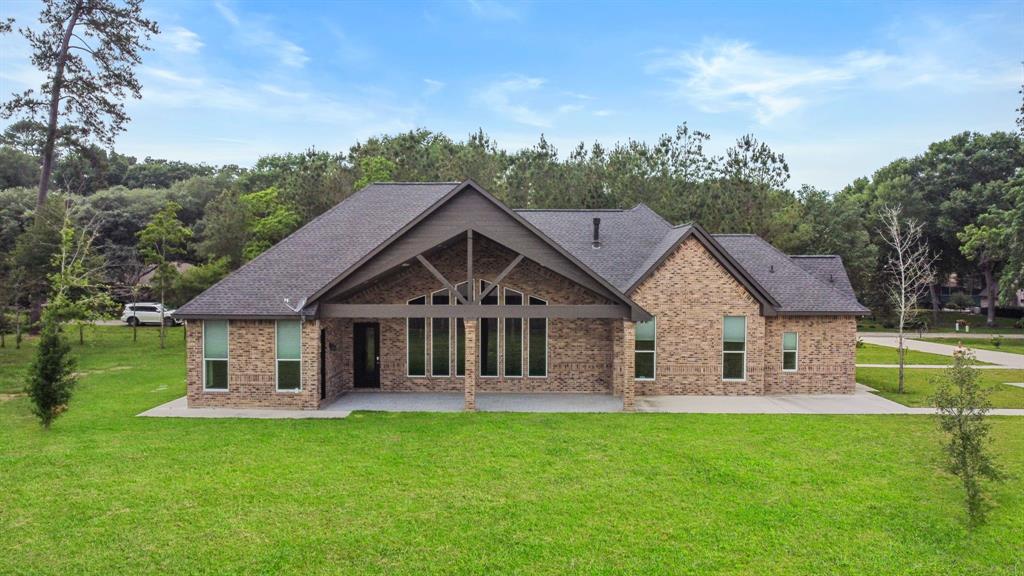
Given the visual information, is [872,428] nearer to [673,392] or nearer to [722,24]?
[673,392]

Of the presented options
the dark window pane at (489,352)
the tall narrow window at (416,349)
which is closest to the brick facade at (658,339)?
the tall narrow window at (416,349)

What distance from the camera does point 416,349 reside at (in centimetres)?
1844

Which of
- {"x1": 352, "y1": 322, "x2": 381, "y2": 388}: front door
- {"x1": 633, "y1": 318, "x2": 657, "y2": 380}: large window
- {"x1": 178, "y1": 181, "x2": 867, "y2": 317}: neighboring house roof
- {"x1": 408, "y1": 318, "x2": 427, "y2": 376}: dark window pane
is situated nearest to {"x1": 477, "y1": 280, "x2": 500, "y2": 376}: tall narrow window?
{"x1": 408, "y1": 318, "x2": 427, "y2": 376}: dark window pane

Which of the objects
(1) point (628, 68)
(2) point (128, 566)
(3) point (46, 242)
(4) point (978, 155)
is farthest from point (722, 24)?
(4) point (978, 155)

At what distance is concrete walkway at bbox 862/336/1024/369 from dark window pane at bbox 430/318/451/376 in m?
23.2

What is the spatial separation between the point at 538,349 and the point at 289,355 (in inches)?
295

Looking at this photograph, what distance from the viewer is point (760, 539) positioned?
7836mm

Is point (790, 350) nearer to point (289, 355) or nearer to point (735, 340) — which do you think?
point (735, 340)

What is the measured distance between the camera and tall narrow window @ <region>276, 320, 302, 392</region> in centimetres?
1608

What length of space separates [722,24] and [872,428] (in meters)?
16.2

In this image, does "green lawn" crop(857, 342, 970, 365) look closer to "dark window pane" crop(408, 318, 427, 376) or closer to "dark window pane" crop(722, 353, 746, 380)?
"dark window pane" crop(722, 353, 746, 380)

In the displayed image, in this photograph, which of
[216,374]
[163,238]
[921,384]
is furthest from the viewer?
[163,238]

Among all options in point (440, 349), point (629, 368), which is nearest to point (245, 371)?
point (440, 349)

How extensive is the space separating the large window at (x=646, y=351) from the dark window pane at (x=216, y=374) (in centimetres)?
1223
